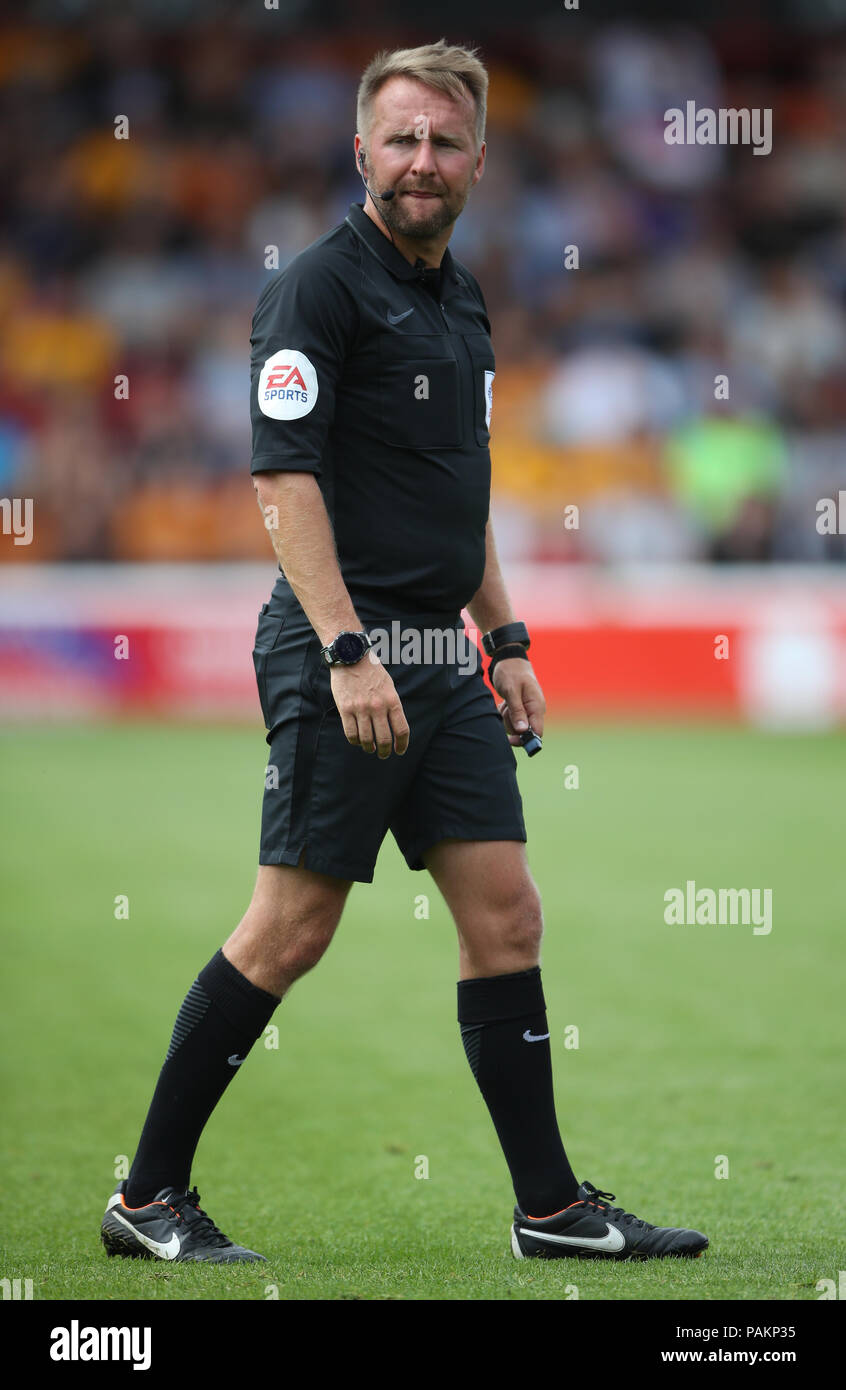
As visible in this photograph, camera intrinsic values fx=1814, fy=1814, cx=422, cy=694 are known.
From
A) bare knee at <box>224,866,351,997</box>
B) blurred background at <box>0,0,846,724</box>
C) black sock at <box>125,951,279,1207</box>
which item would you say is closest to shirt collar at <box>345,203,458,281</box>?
bare knee at <box>224,866,351,997</box>

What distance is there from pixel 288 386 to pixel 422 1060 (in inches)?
103

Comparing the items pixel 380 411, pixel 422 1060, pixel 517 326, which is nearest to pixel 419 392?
pixel 380 411

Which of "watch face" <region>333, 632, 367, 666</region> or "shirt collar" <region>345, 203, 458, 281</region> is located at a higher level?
"shirt collar" <region>345, 203, 458, 281</region>

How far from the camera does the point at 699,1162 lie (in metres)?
4.32

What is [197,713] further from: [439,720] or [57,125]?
[439,720]

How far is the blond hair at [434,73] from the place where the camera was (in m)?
3.41

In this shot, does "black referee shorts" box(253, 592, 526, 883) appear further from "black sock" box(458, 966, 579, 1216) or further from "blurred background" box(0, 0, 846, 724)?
"blurred background" box(0, 0, 846, 724)

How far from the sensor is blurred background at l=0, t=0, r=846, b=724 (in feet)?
45.0

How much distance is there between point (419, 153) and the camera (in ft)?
11.2

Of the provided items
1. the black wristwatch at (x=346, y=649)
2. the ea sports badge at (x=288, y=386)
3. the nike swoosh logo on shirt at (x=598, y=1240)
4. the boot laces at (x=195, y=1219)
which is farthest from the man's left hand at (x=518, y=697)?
the boot laces at (x=195, y=1219)

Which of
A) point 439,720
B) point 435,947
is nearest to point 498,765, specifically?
point 439,720

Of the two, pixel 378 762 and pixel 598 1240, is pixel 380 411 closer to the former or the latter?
pixel 378 762

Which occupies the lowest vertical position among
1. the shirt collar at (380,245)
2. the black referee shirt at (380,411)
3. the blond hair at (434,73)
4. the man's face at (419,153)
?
the black referee shirt at (380,411)

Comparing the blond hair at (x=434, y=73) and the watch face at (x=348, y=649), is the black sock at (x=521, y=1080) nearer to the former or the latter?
the watch face at (x=348, y=649)
